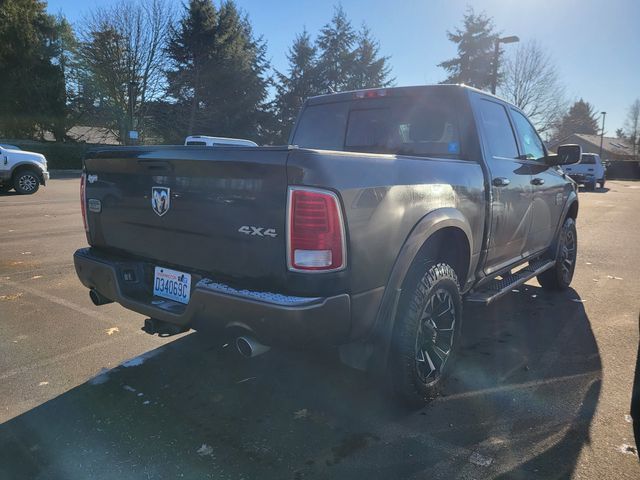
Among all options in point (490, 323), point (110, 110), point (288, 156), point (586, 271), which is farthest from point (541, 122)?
point (288, 156)

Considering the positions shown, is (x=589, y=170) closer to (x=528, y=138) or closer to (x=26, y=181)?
(x=528, y=138)

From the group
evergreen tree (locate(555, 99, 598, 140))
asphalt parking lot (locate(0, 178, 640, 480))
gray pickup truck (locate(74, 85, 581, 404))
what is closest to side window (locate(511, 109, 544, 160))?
gray pickup truck (locate(74, 85, 581, 404))

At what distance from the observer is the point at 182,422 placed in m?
2.78

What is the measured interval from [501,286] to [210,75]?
3552 centimetres

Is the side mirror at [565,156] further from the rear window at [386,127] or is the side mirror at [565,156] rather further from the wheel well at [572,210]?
the rear window at [386,127]

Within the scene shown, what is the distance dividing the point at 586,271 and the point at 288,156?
19.8ft

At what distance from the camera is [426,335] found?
9.80ft

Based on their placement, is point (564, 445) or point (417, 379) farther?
point (417, 379)

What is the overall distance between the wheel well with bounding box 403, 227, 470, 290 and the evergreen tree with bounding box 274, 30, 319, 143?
1475 inches

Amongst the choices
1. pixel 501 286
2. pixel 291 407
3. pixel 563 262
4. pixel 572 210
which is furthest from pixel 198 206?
pixel 572 210

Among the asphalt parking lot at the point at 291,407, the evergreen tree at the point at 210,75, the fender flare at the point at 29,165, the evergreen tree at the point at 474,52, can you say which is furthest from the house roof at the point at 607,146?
the asphalt parking lot at the point at 291,407

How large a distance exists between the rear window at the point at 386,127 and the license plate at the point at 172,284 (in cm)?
201

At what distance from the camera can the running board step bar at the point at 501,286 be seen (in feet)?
Result: 12.1

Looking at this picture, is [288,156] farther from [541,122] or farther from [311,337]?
[541,122]
